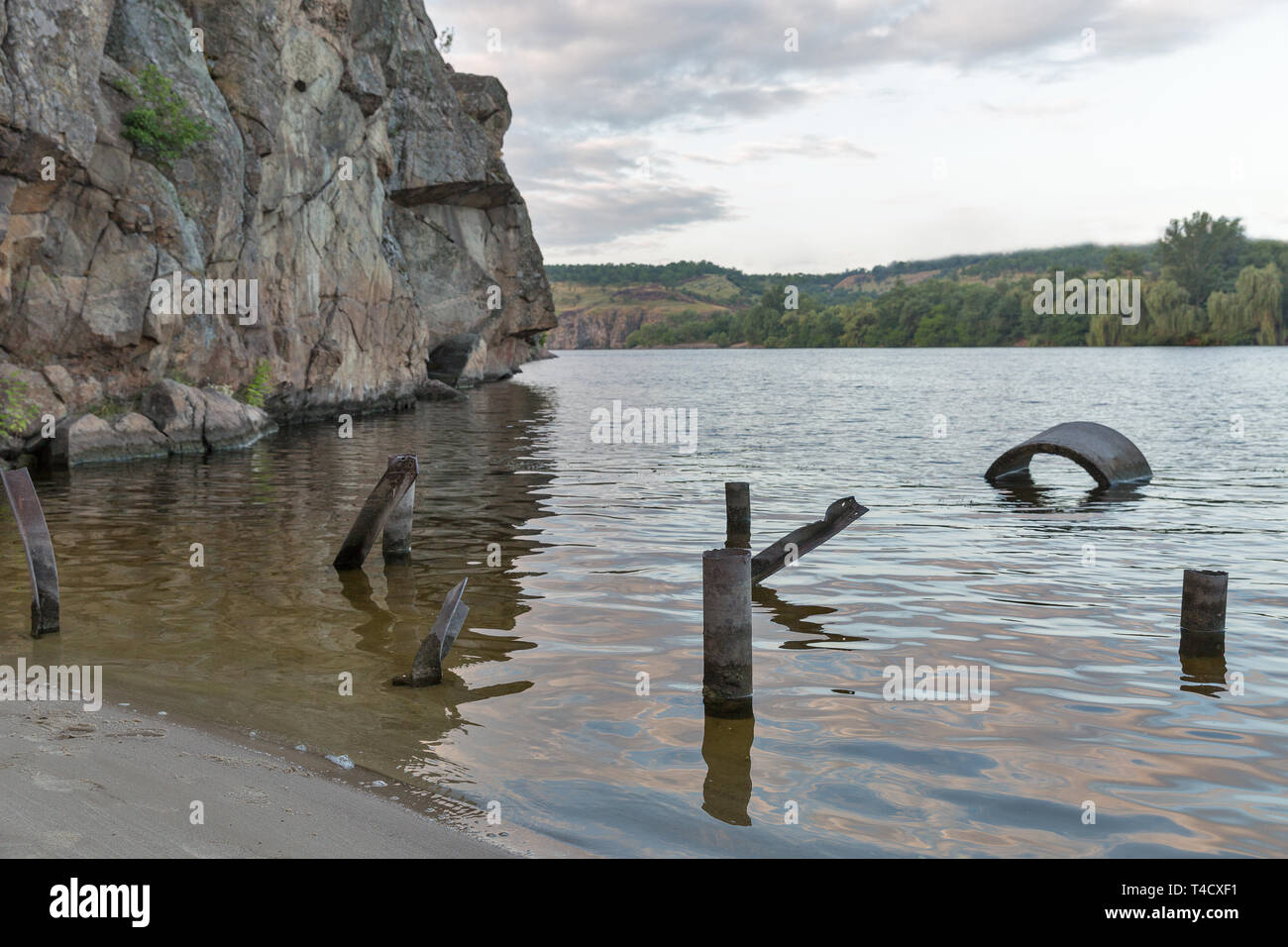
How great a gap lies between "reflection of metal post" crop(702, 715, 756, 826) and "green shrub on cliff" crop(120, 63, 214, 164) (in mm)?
22204

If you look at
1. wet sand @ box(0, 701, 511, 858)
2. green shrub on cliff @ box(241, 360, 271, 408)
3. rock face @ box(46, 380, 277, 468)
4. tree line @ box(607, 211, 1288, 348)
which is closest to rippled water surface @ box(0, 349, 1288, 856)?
wet sand @ box(0, 701, 511, 858)

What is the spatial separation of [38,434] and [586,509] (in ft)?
39.7

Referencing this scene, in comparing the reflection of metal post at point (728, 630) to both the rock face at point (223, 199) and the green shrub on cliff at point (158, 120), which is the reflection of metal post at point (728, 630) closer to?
the rock face at point (223, 199)

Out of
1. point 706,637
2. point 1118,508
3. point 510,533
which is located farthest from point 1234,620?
point 510,533

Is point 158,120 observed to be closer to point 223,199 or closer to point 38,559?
point 223,199

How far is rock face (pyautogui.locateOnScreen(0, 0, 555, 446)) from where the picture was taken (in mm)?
20344

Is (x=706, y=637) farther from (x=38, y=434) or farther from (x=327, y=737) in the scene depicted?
(x=38, y=434)

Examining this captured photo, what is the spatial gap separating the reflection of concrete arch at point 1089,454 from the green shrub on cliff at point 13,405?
19330 mm

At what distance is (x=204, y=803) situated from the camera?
5.48 m

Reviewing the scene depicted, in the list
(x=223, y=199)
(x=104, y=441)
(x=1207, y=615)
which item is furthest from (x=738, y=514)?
(x=223, y=199)

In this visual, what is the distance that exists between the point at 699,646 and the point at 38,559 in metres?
5.98

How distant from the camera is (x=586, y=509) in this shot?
691 inches

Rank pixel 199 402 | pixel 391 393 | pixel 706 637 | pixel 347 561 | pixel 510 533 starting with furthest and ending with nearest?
1. pixel 391 393
2. pixel 199 402
3. pixel 510 533
4. pixel 347 561
5. pixel 706 637

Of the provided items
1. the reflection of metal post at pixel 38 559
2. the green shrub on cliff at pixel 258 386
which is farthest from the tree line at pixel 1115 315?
the reflection of metal post at pixel 38 559
